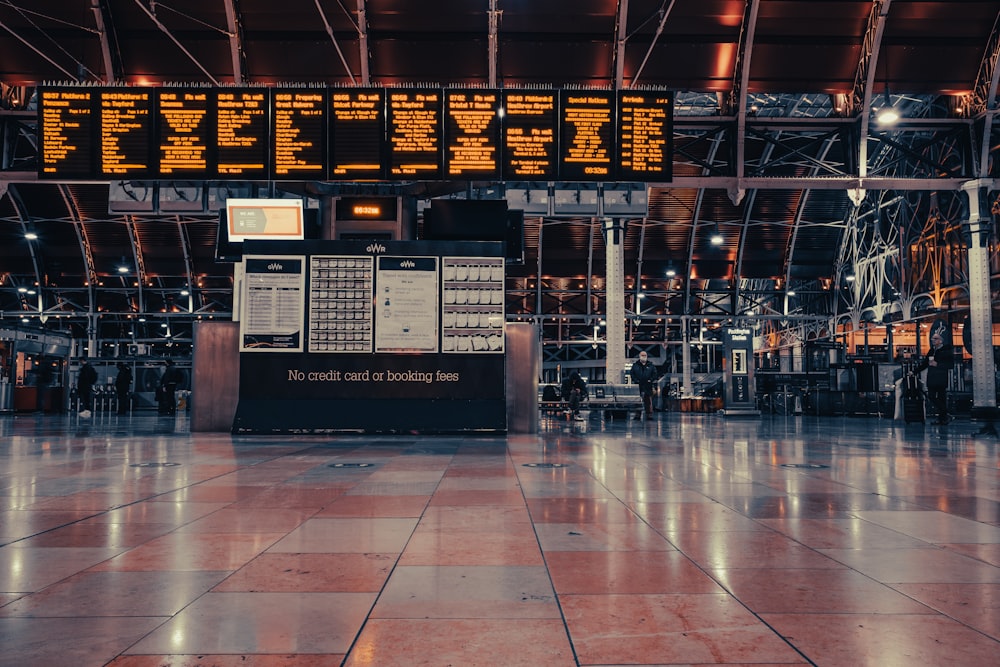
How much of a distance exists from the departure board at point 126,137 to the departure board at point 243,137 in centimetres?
133

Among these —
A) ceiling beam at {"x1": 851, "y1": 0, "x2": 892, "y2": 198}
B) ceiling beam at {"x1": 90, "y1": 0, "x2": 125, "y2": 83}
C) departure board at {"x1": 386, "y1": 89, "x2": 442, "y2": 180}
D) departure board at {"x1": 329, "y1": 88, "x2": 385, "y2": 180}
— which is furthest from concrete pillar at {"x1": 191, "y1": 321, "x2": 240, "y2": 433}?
ceiling beam at {"x1": 851, "y1": 0, "x2": 892, "y2": 198}

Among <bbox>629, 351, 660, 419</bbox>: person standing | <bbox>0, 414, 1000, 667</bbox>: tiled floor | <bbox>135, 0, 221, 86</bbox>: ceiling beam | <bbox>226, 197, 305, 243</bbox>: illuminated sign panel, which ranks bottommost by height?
<bbox>0, 414, 1000, 667</bbox>: tiled floor

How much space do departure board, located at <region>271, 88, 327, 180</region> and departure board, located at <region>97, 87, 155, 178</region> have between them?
2.33 m

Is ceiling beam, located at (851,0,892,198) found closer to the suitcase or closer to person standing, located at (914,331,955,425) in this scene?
person standing, located at (914,331,955,425)

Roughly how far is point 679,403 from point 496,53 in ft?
79.4

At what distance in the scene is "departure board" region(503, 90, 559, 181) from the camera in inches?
575

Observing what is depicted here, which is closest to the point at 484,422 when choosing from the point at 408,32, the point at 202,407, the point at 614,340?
the point at 202,407

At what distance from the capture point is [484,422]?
1421cm

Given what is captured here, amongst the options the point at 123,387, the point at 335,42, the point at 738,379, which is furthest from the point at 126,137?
the point at 123,387

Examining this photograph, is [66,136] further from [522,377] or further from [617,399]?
[617,399]

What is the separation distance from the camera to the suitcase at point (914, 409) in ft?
66.3

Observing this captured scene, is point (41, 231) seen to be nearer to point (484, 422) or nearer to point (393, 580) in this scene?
point (484, 422)

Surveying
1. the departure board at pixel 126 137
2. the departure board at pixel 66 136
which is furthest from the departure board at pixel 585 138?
the departure board at pixel 66 136

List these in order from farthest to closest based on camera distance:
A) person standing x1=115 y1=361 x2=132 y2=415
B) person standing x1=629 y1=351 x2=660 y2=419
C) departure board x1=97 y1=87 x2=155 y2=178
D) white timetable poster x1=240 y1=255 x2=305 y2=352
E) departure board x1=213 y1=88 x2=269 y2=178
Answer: person standing x1=115 y1=361 x2=132 y2=415 → person standing x1=629 y1=351 x2=660 y2=419 → departure board x1=97 y1=87 x2=155 y2=178 → departure board x1=213 y1=88 x2=269 y2=178 → white timetable poster x1=240 y1=255 x2=305 y2=352
